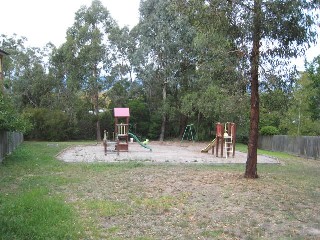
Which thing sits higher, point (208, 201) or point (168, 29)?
point (168, 29)

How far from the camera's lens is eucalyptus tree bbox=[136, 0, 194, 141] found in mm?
31781

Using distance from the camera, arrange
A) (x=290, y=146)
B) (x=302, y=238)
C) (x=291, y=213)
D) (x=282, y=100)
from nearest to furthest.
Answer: (x=302, y=238) < (x=291, y=213) < (x=282, y=100) < (x=290, y=146)

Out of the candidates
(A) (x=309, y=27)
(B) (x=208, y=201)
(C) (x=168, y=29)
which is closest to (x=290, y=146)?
(C) (x=168, y=29)

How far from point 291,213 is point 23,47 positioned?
40935 mm

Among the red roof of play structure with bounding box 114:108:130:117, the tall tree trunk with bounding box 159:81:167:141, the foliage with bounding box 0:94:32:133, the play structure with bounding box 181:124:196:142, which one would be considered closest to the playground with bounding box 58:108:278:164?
the red roof of play structure with bounding box 114:108:130:117

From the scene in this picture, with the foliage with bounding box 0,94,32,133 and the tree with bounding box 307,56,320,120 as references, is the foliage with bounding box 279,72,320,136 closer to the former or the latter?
the tree with bounding box 307,56,320,120

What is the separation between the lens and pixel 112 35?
3681 cm

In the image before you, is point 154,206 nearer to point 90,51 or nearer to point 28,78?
point 90,51

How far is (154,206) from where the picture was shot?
7.37 metres

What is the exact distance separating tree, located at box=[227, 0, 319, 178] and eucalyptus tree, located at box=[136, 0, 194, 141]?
21140 mm

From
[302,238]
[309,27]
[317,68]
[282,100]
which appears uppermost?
[317,68]

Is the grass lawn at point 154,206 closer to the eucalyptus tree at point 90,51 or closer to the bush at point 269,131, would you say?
the bush at point 269,131

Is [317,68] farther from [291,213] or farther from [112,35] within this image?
[291,213]

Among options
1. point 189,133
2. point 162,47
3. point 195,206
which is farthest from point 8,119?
point 189,133
